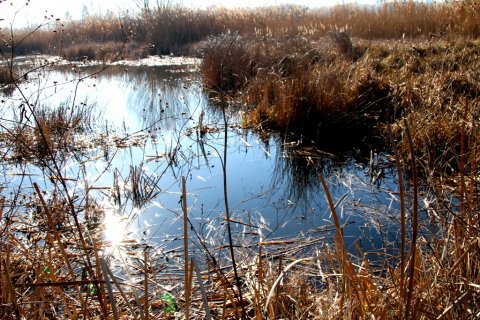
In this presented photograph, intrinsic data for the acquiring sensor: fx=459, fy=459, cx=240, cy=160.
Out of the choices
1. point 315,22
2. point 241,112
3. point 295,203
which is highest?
point 315,22

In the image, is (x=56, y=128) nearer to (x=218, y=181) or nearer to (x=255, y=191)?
(x=218, y=181)

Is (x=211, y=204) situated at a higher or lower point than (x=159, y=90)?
lower

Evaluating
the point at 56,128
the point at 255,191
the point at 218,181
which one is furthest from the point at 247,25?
the point at 255,191

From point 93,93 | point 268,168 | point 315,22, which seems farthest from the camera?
point 315,22

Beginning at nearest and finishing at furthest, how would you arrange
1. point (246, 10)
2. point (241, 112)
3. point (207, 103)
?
1. point (241, 112)
2. point (207, 103)
3. point (246, 10)

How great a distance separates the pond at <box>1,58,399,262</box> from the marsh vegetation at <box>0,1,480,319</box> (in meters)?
0.02

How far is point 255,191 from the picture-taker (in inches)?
137

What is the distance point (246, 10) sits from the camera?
15.8 m

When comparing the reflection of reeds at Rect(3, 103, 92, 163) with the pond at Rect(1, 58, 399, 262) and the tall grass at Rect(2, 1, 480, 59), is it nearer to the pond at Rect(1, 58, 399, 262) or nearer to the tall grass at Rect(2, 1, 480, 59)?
the pond at Rect(1, 58, 399, 262)

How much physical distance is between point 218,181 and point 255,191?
0.38 meters

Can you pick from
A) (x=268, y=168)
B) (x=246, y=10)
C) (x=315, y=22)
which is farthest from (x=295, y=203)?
(x=246, y=10)

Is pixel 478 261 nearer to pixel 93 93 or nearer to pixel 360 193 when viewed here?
pixel 360 193

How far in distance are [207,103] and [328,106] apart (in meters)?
2.31

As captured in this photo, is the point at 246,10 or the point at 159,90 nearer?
the point at 159,90
